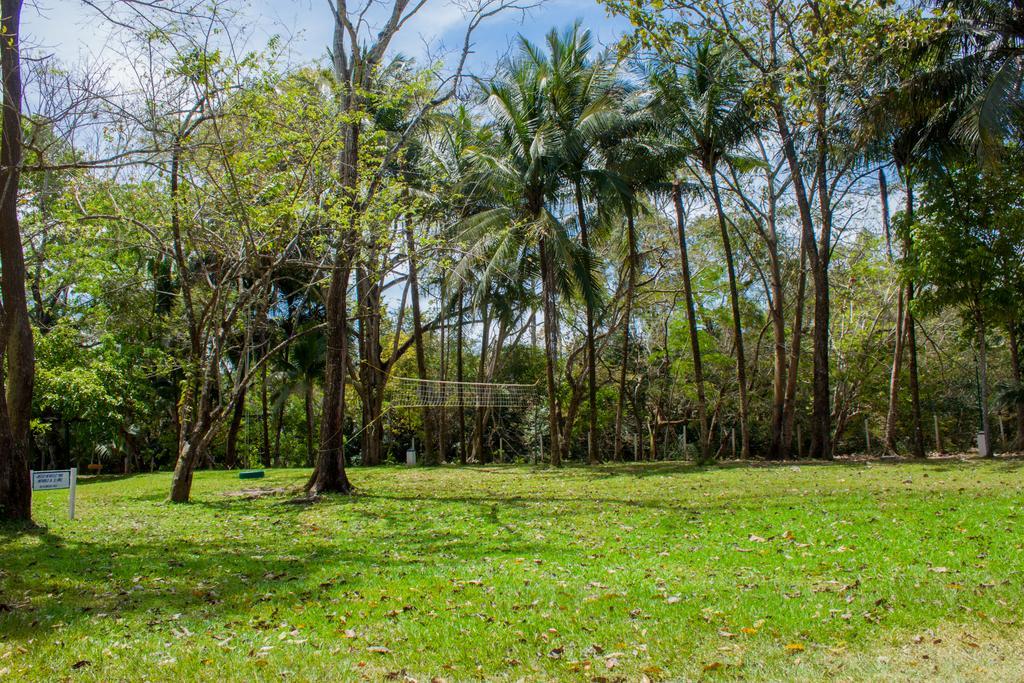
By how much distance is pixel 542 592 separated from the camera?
615 centimetres

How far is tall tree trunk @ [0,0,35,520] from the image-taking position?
9.41 meters

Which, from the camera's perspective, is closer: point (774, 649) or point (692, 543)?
point (774, 649)

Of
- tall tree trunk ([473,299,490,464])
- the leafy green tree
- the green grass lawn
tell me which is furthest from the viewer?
tall tree trunk ([473,299,490,464])

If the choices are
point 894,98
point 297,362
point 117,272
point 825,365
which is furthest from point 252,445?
point 894,98

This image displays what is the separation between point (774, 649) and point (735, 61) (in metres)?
17.4

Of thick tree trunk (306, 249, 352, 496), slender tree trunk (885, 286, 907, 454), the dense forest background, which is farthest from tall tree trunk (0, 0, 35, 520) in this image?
slender tree trunk (885, 286, 907, 454)

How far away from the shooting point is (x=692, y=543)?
26.4 feet

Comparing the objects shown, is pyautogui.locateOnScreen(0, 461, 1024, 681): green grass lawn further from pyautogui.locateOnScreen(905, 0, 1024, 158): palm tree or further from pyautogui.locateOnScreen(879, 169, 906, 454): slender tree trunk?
pyautogui.locateOnScreen(879, 169, 906, 454): slender tree trunk

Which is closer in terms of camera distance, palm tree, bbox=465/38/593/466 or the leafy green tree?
the leafy green tree

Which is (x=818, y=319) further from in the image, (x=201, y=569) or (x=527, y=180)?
(x=201, y=569)

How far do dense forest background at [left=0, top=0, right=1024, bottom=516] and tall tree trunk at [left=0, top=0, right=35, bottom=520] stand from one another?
4 cm

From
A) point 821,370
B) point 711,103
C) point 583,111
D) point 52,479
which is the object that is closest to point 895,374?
point 821,370

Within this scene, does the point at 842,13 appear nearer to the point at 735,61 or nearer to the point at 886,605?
the point at 886,605

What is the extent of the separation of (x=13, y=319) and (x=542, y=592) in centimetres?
844
